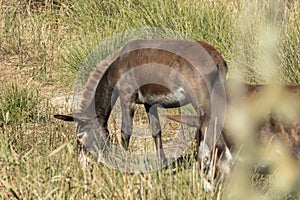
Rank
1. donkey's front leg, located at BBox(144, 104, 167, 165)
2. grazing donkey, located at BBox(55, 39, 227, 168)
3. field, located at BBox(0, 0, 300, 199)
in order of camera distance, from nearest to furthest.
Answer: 1. field, located at BBox(0, 0, 300, 199)
2. grazing donkey, located at BBox(55, 39, 227, 168)
3. donkey's front leg, located at BBox(144, 104, 167, 165)

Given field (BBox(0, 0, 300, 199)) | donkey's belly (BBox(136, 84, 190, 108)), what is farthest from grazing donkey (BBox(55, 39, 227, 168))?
field (BBox(0, 0, 300, 199))

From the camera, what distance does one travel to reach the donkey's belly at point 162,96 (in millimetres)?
6102

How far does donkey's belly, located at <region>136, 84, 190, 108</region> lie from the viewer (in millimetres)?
6102

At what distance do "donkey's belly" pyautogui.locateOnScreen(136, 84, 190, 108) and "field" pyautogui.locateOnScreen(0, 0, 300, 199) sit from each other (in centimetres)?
61

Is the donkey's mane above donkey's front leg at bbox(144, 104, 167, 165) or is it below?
above

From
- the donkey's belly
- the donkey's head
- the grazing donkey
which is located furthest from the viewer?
the donkey's belly

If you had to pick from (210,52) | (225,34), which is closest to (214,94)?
(210,52)

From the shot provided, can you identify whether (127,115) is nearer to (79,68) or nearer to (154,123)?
(154,123)

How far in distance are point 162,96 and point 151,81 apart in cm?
19

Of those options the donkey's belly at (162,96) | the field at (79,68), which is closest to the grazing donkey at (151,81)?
the donkey's belly at (162,96)

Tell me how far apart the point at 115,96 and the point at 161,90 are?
0.62 metres

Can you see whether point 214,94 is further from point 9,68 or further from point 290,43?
point 9,68

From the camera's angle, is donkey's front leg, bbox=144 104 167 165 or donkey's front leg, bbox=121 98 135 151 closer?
donkey's front leg, bbox=121 98 135 151

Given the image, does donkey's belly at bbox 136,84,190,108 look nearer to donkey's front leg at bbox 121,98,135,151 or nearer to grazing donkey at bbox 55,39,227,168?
grazing donkey at bbox 55,39,227,168
